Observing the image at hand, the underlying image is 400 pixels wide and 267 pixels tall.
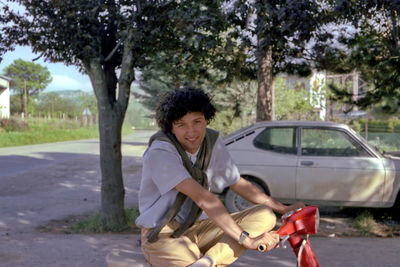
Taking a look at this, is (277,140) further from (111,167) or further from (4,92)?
(4,92)

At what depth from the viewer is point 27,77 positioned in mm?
77938

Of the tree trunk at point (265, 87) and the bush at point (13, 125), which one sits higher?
the tree trunk at point (265, 87)

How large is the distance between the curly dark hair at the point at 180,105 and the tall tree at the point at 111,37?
3.69 meters

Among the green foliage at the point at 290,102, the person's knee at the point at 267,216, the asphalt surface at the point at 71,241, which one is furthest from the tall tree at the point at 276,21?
the green foliage at the point at 290,102

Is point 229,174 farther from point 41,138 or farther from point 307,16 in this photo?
point 41,138

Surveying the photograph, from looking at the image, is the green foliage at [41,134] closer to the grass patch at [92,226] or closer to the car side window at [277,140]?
the grass patch at [92,226]

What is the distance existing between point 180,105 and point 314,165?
17.2ft

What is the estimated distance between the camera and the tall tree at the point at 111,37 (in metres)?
6.67

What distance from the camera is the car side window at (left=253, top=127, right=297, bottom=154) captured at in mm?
7989

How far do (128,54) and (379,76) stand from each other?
5.40 meters

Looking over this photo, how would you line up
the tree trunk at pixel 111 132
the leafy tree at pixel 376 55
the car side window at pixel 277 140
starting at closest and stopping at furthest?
1. the tree trunk at pixel 111 132
2. the car side window at pixel 277 140
3. the leafy tree at pixel 376 55

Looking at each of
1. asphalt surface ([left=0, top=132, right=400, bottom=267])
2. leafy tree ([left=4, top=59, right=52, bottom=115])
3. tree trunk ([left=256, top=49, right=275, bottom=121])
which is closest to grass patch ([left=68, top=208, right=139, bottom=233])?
asphalt surface ([left=0, top=132, right=400, bottom=267])

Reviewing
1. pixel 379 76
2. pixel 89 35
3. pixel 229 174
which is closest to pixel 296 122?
pixel 379 76

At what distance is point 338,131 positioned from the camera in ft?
25.9
